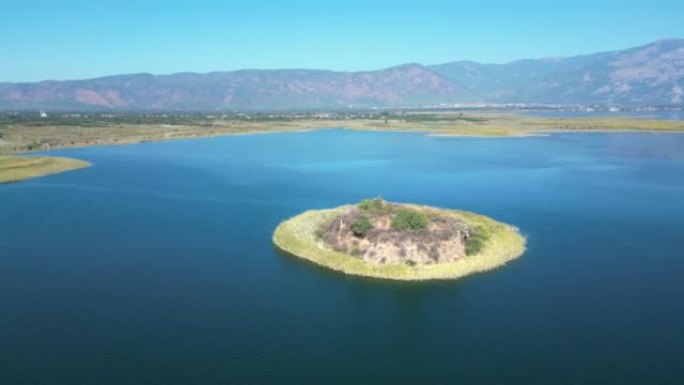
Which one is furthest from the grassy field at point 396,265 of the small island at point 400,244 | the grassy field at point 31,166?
the grassy field at point 31,166

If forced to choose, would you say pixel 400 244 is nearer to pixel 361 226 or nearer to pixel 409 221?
pixel 409 221

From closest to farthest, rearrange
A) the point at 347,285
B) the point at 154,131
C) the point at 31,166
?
the point at 347,285 → the point at 31,166 → the point at 154,131

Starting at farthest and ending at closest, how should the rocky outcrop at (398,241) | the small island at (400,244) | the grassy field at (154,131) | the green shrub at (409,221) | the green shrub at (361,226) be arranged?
the grassy field at (154,131), the green shrub at (361,226), the green shrub at (409,221), the rocky outcrop at (398,241), the small island at (400,244)

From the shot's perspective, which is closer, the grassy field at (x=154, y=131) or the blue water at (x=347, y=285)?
the blue water at (x=347, y=285)

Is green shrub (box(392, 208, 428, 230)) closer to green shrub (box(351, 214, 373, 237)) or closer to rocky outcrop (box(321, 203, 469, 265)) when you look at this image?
rocky outcrop (box(321, 203, 469, 265))

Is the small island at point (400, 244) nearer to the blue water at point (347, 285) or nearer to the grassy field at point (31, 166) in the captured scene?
the blue water at point (347, 285)

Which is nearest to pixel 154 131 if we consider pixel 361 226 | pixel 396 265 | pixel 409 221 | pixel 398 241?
pixel 361 226

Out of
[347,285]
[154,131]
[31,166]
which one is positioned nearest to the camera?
[347,285]
